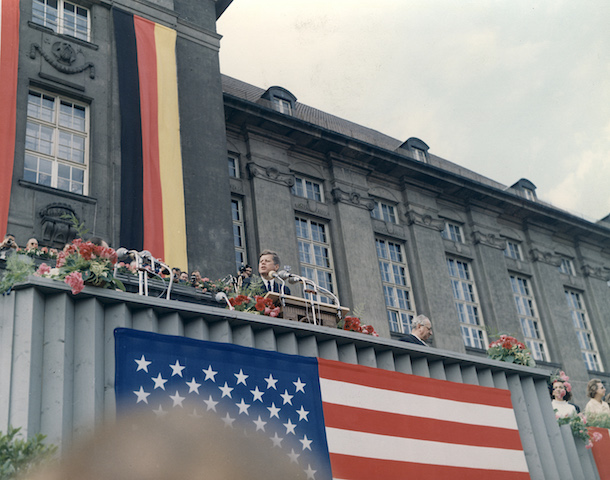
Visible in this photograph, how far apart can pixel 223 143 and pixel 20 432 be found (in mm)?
13656

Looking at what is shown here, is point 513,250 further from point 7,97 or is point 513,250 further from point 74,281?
point 74,281

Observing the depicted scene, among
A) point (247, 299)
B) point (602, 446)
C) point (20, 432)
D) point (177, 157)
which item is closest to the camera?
point (20, 432)

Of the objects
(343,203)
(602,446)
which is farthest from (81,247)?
(343,203)

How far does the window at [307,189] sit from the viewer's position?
26.4 meters

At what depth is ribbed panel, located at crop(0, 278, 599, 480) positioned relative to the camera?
872 centimetres

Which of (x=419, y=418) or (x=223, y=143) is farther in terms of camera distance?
(x=223, y=143)

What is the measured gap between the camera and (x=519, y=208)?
107 ft

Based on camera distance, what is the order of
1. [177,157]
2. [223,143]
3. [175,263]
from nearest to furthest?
[175,263]
[177,157]
[223,143]

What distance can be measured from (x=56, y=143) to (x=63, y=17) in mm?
3981

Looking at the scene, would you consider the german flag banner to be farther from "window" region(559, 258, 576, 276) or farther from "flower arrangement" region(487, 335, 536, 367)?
"window" region(559, 258, 576, 276)

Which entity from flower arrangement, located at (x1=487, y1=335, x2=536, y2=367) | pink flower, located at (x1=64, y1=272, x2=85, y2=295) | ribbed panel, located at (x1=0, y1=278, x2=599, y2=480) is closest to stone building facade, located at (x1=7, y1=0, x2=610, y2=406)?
ribbed panel, located at (x1=0, y1=278, x2=599, y2=480)

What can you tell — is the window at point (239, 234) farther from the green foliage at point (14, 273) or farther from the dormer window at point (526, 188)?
the dormer window at point (526, 188)

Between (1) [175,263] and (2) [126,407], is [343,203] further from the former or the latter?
(2) [126,407]

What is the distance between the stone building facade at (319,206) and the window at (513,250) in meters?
0.08
